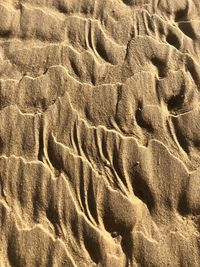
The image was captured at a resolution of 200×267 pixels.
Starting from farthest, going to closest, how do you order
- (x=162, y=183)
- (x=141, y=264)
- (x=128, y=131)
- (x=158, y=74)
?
1. (x=158, y=74)
2. (x=128, y=131)
3. (x=162, y=183)
4. (x=141, y=264)

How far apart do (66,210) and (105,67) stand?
111 cm

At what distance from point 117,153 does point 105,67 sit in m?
0.70

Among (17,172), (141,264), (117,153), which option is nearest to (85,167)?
(117,153)

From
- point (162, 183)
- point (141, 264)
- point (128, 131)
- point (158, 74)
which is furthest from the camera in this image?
point (158, 74)

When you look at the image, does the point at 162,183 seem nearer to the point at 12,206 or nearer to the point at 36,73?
the point at 12,206

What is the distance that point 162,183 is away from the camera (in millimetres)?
2896

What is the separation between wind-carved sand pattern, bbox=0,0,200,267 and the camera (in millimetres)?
2775

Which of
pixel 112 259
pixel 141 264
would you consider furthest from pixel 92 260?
pixel 141 264

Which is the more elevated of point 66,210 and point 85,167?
point 85,167

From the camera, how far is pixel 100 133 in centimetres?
309

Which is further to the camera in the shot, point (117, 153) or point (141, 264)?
point (117, 153)

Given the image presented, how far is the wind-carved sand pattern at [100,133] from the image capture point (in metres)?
2.78

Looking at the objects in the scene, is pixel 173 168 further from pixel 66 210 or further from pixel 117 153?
pixel 66 210

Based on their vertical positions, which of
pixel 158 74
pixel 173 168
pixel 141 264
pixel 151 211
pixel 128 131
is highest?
pixel 158 74
